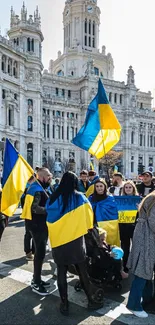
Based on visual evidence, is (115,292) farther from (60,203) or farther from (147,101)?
(147,101)

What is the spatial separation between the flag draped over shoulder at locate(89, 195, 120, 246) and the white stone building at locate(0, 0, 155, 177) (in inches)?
1480

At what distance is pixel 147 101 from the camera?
79625 millimetres

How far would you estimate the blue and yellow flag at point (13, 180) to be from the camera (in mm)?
5840

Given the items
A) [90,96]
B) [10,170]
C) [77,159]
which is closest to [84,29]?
[90,96]

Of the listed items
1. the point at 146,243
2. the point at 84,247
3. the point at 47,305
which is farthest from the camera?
the point at 47,305

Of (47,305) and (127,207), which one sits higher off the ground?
(127,207)

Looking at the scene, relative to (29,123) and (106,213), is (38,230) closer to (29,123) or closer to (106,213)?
(106,213)

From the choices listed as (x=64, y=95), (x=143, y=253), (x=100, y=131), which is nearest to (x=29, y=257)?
(x=143, y=253)

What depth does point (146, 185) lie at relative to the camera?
7.27 meters

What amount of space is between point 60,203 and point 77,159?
56919 mm

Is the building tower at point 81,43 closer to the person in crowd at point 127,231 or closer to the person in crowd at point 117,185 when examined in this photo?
the person in crowd at point 117,185

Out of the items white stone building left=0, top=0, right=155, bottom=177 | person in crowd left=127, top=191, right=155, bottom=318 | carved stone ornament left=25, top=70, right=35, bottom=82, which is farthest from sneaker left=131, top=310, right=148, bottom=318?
carved stone ornament left=25, top=70, right=35, bottom=82

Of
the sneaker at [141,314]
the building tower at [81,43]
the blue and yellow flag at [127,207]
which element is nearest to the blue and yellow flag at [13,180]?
the blue and yellow flag at [127,207]

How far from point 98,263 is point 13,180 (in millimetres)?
2286
